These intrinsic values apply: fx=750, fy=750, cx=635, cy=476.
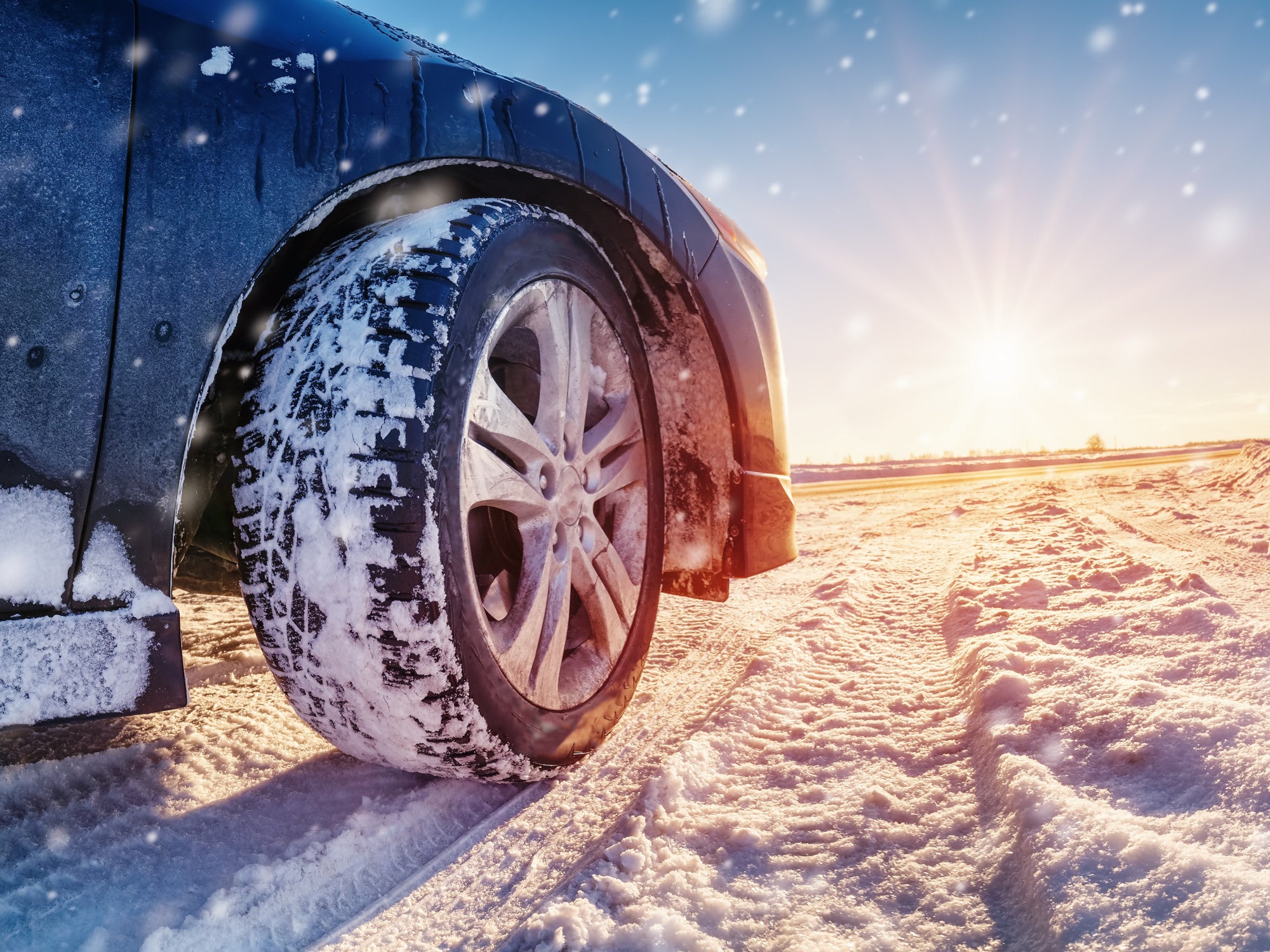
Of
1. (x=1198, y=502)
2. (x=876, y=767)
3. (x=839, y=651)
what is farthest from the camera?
(x=1198, y=502)

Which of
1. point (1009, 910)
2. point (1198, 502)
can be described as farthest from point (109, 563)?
point (1198, 502)

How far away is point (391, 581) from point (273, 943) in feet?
1.85

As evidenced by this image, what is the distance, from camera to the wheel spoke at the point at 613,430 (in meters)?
1.86

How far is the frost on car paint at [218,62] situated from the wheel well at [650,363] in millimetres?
277

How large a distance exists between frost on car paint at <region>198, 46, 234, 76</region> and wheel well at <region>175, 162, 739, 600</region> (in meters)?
0.28

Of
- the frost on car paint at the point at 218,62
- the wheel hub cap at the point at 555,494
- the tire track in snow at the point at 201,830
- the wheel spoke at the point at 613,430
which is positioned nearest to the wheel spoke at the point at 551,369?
the wheel hub cap at the point at 555,494

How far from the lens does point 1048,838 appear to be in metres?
1.19

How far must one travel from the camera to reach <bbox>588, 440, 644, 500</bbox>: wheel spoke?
74.4 inches

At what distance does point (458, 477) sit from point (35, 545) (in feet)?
2.06

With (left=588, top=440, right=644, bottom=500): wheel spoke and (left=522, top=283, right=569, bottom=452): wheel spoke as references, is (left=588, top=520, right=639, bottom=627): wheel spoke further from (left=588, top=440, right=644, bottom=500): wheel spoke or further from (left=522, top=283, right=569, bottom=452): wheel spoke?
(left=522, top=283, right=569, bottom=452): wheel spoke

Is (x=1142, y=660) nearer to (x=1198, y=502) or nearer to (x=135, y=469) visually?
(x=135, y=469)

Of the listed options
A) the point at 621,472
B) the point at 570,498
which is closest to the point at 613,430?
the point at 621,472

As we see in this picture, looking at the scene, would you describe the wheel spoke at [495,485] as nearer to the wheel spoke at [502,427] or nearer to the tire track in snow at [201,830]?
the wheel spoke at [502,427]

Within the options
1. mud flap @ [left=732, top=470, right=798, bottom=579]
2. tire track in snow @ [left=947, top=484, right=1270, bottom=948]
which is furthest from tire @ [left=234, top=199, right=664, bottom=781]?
tire track in snow @ [left=947, top=484, right=1270, bottom=948]
